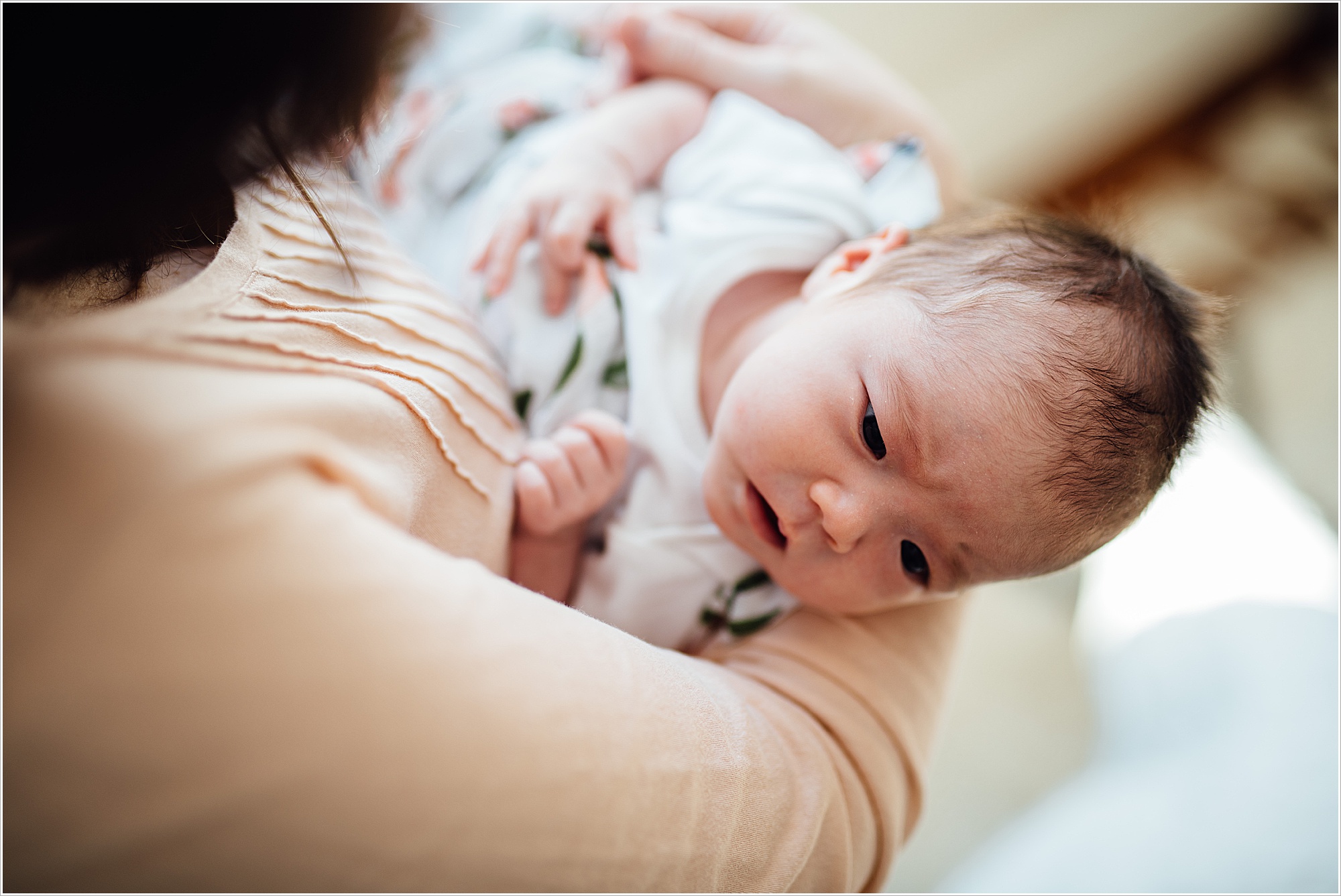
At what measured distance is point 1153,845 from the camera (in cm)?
83

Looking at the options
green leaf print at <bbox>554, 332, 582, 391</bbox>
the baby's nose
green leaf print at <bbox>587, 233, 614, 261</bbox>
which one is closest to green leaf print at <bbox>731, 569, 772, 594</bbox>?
the baby's nose

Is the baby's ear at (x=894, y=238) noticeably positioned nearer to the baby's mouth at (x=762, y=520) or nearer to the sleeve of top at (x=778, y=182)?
the sleeve of top at (x=778, y=182)

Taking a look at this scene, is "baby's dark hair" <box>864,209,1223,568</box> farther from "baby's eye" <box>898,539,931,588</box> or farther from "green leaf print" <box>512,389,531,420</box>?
"green leaf print" <box>512,389,531,420</box>

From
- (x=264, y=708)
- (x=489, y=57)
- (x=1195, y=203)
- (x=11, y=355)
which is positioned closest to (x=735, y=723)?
(x=264, y=708)

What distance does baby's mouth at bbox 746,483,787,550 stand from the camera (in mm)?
736

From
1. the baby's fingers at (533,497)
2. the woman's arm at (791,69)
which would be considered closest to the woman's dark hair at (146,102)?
the baby's fingers at (533,497)

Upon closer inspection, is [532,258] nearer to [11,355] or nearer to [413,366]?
[413,366]

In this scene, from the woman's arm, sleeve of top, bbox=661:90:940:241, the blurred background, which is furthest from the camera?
the blurred background

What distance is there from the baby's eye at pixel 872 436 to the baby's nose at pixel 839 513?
0.14 ft

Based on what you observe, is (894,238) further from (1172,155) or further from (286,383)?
(1172,155)

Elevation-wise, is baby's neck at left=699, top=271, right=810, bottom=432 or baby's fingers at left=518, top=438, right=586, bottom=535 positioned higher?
baby's neck at left=699, top=271, right=810, bottom=432

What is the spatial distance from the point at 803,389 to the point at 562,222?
0.98ft

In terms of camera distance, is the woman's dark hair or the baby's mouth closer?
the woman's dark hair

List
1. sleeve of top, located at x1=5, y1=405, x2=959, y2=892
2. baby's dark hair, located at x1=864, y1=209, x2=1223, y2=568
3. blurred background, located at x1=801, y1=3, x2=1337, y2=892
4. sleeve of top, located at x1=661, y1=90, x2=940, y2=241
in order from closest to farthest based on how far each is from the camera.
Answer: sleeve of top, located at x1=5, y1=405, x2=959, y2=892 → baby's dark hair, located at x1=864, y1=209, x2=1223, y2=568 → sleeve of top, located at x1=661, y1=90, x2=940, y2=241 → blurred background, located at x1=801, y1=3, x2=1337, y2=892
